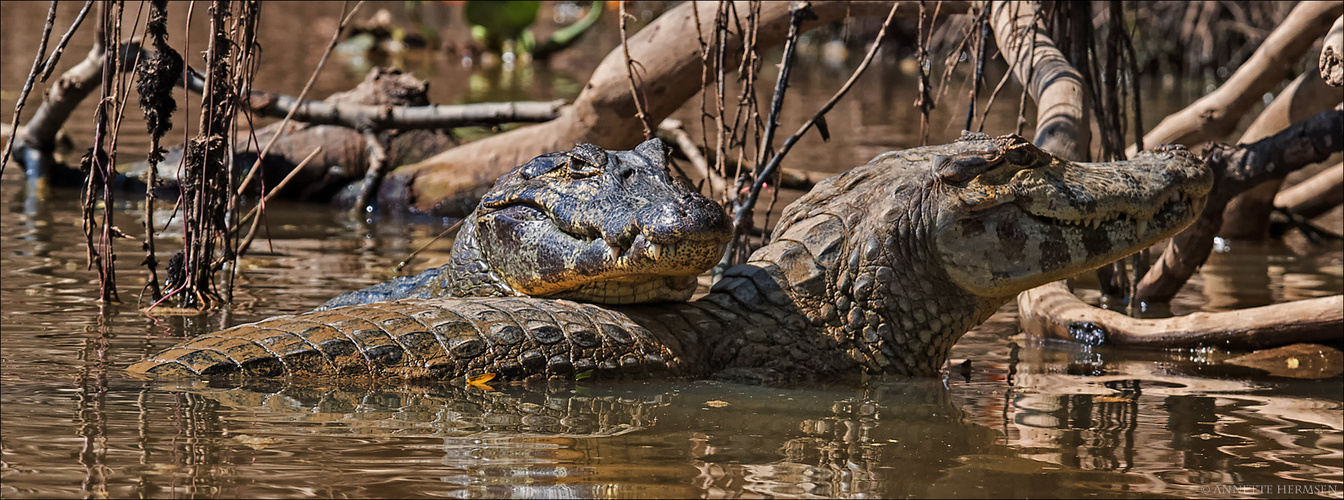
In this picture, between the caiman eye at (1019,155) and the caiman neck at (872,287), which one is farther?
the caiman neck at (872,287)

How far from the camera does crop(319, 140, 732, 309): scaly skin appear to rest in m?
3.41

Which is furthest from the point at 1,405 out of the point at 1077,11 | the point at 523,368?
the point at 1077,11

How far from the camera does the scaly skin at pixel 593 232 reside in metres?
3.41

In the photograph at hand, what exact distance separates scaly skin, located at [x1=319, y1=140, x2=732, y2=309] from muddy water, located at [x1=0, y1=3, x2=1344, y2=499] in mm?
341

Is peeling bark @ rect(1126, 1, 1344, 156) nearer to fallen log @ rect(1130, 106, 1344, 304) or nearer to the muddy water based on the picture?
fallen log @ rect(1130, 106, 1344, 304)

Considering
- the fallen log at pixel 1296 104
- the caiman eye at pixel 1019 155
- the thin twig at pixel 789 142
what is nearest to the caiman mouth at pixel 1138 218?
the caiman eye at pixel 1019 155

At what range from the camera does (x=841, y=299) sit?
389 centimetres

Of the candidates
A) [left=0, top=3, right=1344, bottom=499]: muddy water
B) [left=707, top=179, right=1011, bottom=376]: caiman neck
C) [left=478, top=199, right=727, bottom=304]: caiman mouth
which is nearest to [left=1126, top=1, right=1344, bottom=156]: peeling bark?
[left=0, top=3, right=1344, bottom=499]: muddy water

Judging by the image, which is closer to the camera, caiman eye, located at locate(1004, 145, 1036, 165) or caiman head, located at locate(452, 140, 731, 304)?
caiman head, located at locate(452, 140, 731, 304)

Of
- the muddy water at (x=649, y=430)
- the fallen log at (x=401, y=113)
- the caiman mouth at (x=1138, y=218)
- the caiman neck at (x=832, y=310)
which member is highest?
the fallen log at (x=401, y=113)

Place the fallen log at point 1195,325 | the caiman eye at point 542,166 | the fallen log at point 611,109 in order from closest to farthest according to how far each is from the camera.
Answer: the caiman eye at point 542,166 → the fallen log at point 1195,325 → the fallen log at point 611,109

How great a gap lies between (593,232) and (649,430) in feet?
2.19

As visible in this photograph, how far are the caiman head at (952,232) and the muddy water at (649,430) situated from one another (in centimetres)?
20

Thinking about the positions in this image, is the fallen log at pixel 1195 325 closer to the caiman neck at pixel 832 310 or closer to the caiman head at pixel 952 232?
the caiman head at pixel 952 232
